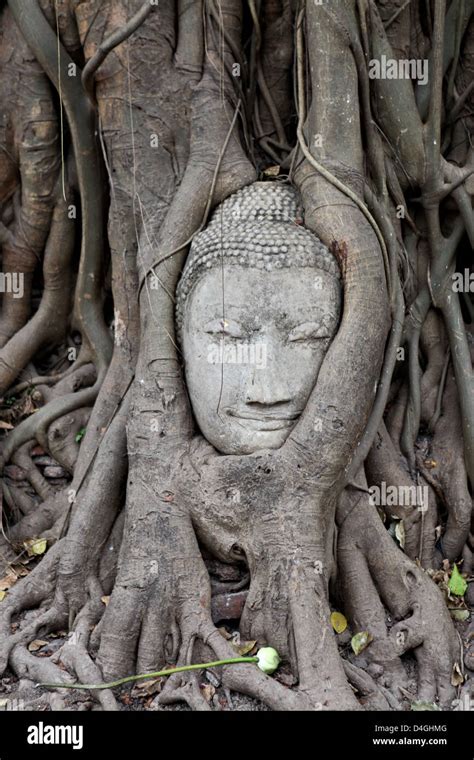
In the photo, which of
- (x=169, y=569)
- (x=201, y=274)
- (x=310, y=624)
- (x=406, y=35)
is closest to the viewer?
(x=310, y=624)

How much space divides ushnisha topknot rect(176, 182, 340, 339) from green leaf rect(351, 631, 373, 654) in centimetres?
148

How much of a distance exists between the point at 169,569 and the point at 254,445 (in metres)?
0.60

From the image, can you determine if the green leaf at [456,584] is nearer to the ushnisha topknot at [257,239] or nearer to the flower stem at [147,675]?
the flower stem at [147,675]

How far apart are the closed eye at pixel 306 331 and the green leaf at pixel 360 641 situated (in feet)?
4.01

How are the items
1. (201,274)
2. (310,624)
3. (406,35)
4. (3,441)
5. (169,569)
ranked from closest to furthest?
1. (310,624)
2. (169,569)
3. (201,274)
4. (406,35)
5. (3,441)

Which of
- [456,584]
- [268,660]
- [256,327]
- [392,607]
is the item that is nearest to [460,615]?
[456,584]

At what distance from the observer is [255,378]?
349cm

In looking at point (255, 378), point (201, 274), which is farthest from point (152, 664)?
point (201, 274)

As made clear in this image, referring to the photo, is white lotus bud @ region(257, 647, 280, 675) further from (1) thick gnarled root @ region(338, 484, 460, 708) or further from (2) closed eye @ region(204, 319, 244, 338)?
(2) closed eye @ region(204, 319, 244, 338)

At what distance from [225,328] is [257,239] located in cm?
41

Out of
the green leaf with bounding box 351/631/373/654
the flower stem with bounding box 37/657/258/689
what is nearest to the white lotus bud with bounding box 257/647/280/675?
the flower stem with bounding box 37/657/258/689

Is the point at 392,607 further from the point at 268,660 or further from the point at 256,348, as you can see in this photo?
the point at 256,348

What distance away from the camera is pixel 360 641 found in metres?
3.42

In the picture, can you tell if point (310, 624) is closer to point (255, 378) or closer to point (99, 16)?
point (255, 378)
